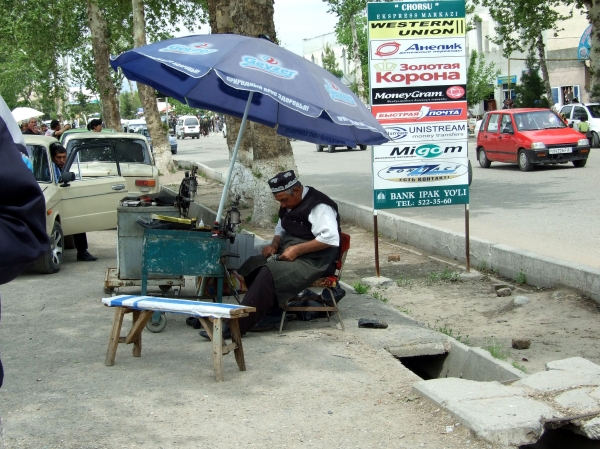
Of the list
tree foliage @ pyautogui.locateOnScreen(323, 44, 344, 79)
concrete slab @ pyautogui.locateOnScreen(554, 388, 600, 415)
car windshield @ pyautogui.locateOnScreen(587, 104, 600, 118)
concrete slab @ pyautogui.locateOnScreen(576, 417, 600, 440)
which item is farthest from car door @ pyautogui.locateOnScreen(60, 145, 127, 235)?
tree foliage @ pyautogui.locateOnScreen(323, 44, 344, 79)

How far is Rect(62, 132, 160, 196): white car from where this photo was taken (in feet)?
44.5

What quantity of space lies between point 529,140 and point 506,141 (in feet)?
3.39

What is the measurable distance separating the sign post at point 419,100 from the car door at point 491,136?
1376 cm

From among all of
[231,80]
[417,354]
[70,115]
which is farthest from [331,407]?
[70,115]

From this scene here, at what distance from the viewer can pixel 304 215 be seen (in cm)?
678

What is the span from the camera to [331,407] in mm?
4824

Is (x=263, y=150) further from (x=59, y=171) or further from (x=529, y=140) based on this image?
(x=529, y=140)

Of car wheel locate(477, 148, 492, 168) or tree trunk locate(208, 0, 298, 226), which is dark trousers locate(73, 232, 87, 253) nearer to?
tree trunk locate(208, 0, 298, 226)

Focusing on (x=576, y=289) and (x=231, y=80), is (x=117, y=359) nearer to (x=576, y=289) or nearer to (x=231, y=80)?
(x=231, y=80)

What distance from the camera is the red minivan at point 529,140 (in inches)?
817

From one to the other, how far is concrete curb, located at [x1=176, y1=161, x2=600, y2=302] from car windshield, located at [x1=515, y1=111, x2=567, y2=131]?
10087 mm

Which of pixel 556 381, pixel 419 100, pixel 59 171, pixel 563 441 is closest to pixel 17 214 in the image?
pixel 556 381

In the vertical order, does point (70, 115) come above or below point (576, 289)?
above

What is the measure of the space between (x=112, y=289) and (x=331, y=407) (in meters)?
4.16
